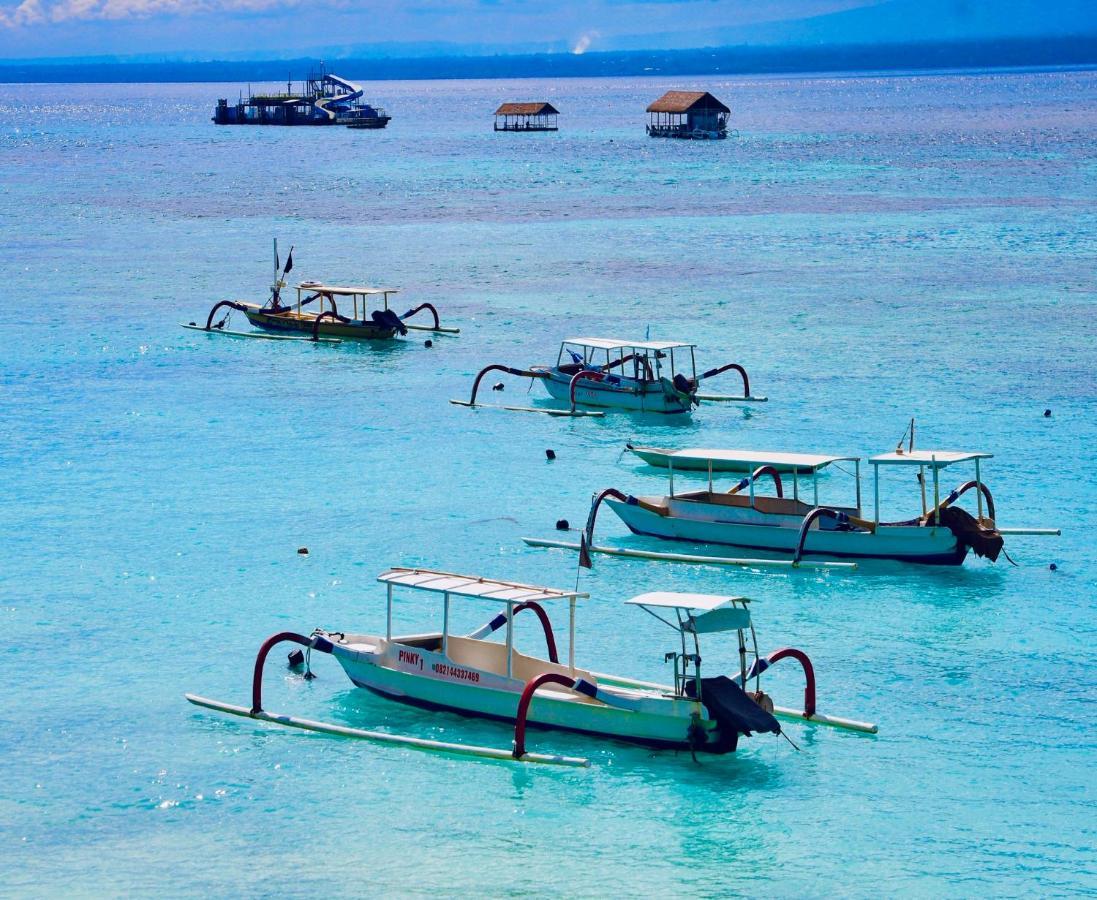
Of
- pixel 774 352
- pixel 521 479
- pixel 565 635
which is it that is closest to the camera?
pixel 565 635

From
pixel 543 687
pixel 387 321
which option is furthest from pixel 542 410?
pixel 543 687

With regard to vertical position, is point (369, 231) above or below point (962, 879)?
above

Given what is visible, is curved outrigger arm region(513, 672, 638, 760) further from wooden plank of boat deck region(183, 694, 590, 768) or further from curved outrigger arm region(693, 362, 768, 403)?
curved outrigger arm region(693, 362, 768, 403)

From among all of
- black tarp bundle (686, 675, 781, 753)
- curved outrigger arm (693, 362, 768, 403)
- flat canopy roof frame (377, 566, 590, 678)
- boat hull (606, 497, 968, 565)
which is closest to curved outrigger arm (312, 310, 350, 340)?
curved outrigger arm (693, 362, 768, 403)

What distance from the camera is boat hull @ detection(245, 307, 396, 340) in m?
59.3

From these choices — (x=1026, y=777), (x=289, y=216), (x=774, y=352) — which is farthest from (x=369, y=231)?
(x=1026, y=777)

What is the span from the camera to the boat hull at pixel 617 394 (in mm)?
46094

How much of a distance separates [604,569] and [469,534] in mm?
3607

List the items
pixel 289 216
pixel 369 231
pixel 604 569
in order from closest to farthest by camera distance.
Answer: pixel 604 569
pixel 369 231
pixel 289 216

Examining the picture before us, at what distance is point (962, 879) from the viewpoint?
20.4 m

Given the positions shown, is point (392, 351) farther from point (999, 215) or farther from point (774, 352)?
point (999, 215)

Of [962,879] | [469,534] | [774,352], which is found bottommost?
[962,879]

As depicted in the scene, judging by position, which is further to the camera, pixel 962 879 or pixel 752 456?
pixel 752 456

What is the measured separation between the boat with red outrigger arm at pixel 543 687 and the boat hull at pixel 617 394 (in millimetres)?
19897
